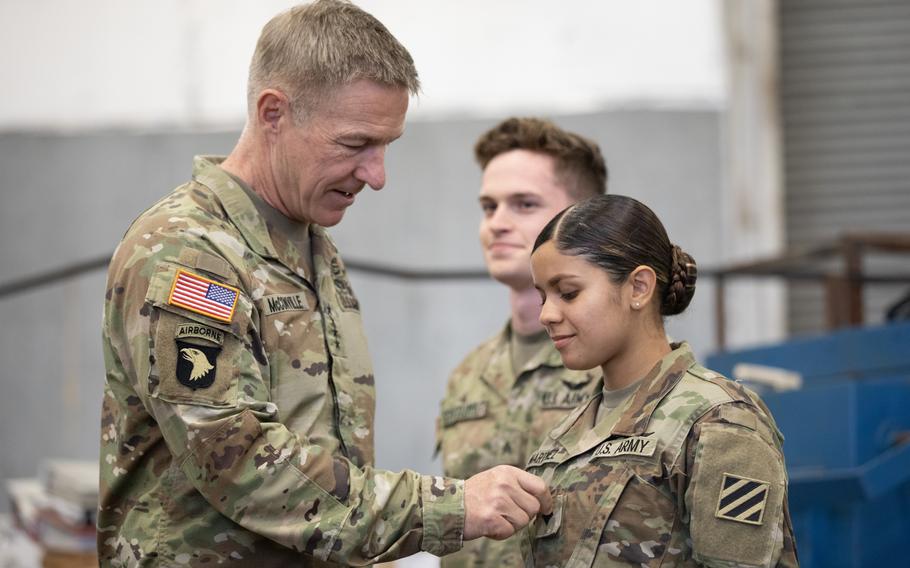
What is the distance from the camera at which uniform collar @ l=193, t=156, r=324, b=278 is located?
7.06 ft

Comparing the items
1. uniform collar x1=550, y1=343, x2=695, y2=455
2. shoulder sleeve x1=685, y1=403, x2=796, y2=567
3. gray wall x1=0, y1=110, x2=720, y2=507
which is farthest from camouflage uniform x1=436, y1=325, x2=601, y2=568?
gray wall x1=0, y1=110, x2=720, y2=507

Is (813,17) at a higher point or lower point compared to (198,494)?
higher

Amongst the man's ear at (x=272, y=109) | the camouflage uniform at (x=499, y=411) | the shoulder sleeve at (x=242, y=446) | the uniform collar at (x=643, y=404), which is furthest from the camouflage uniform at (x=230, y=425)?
the camouflage uniform at (x=499, y=411)

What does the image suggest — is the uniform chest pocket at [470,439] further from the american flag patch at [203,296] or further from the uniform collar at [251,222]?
the american flag patch at [203,296]

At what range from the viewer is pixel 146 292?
193 centimetres

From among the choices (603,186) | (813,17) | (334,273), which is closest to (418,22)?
(813,17)

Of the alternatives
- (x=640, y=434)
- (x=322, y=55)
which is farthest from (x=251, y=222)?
(x=640, y=434)

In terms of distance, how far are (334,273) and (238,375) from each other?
0.49m

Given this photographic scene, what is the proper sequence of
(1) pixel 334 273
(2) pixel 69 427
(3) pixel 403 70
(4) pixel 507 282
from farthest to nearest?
(2) pixel 69 427, (4) pixel 507 282, (1) pixel 334 273, (3) pixel 403 70

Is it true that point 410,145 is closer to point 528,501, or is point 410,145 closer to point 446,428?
point 446,428

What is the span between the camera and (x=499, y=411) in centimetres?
281

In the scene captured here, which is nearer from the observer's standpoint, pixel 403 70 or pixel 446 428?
pixel 403 70

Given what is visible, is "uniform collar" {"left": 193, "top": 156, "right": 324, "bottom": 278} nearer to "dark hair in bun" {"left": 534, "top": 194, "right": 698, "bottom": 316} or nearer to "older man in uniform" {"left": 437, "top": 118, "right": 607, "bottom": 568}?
"dark hair in bun" {"left": 534, "top": 194, "right": 698, "bottom": 316}

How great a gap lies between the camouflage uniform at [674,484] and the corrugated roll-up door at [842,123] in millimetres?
4097
